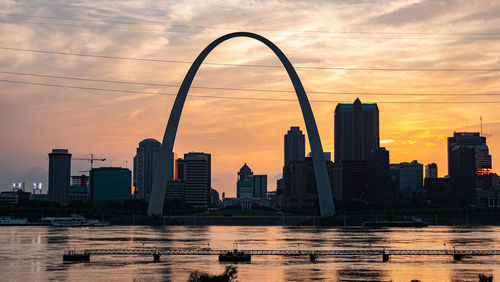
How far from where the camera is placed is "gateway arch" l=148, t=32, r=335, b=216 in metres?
154

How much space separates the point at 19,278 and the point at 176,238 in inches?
2221

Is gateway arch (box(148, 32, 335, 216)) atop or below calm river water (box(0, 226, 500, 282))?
atop

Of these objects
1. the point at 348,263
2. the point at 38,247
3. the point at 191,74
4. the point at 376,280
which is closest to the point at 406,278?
the point at 376,280

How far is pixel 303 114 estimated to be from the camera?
6260 inches

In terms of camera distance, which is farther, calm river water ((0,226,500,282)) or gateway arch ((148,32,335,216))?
gateway arch ((148,32,335,216))

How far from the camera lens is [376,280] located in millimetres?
72750

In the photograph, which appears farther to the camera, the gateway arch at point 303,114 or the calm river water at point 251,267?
the gateway arch at point 303,114

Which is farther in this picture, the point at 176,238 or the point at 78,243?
the point at 176,238

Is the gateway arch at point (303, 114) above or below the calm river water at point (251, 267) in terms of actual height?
above

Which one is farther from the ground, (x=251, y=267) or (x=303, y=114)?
(x=303, y=114)

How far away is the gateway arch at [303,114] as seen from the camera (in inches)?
6058

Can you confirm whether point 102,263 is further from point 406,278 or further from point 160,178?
point 160,178

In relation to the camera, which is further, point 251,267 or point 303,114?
point 303,114

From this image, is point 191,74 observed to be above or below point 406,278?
above
